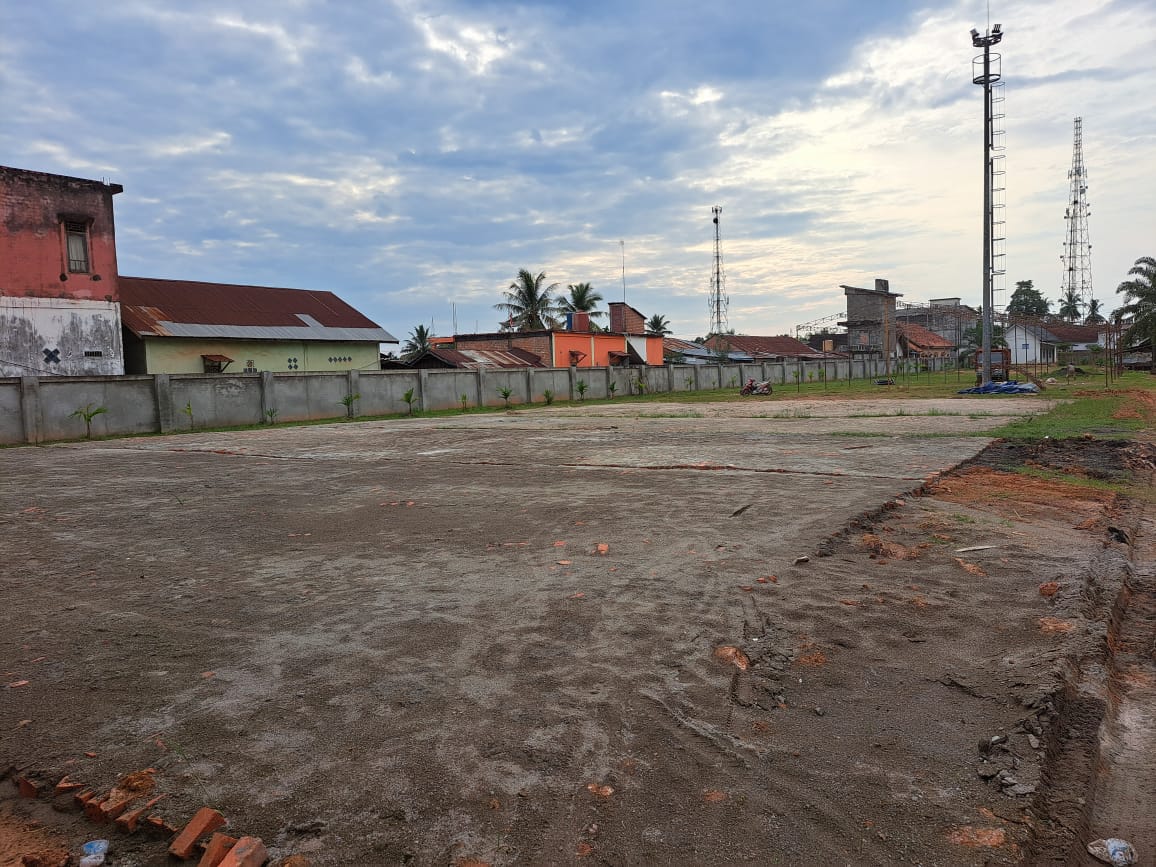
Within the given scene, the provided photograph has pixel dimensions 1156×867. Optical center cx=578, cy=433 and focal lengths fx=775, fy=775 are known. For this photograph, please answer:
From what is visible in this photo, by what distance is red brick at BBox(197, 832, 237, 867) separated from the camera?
212 cm

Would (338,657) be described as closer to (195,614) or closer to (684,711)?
(195,614)

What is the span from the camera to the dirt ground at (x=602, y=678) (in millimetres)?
2346

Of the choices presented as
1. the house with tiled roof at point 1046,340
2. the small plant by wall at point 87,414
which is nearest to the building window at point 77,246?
the small plant by wall at point 87,414

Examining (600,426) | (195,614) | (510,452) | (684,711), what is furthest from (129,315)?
(684,711)

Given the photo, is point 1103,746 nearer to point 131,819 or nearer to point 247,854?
point 247,854

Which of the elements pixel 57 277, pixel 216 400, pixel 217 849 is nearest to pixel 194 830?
pixel 217 849

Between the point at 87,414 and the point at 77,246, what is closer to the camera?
the point at 87,414

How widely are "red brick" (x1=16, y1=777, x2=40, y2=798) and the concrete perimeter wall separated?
71.4 feet

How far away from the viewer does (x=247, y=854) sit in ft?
6.98

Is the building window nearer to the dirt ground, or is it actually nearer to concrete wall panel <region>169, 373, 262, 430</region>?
concrete wall panel <region>169, 373, 262, 430</region>

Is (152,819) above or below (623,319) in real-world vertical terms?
below

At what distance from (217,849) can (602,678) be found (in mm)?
1608

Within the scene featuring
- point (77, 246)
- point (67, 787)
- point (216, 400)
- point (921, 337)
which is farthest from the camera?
point (921, 337)

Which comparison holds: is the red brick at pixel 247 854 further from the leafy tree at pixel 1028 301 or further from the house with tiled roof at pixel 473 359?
the leafy tree at pixel 1028 301
